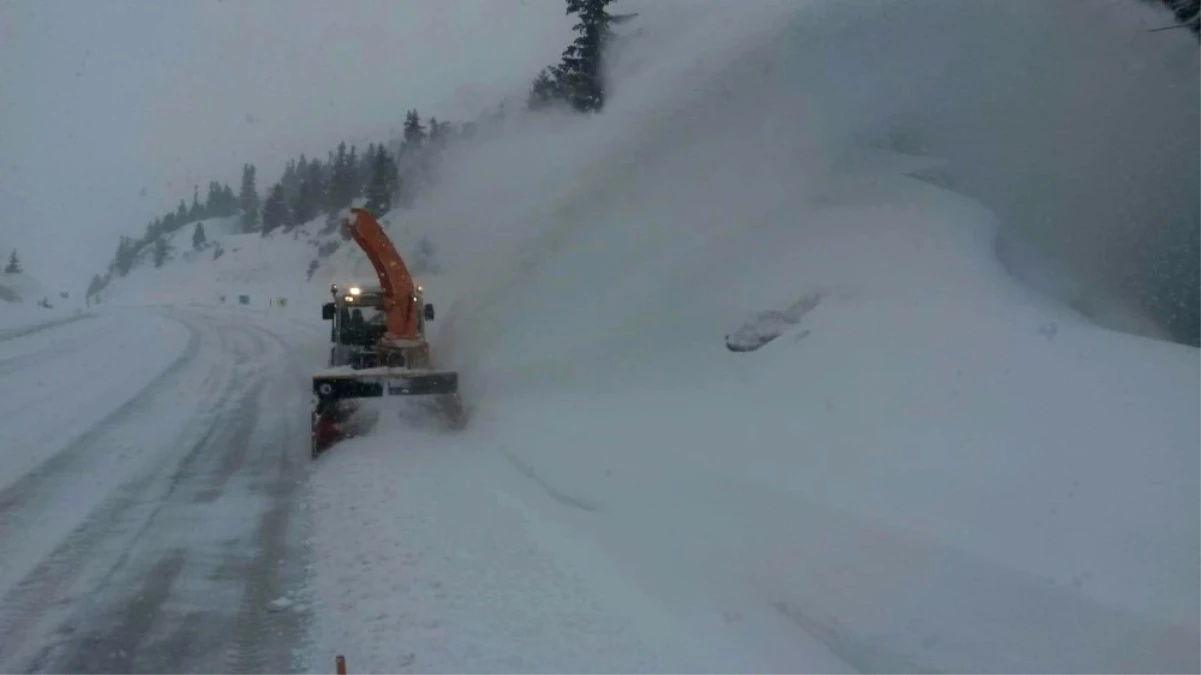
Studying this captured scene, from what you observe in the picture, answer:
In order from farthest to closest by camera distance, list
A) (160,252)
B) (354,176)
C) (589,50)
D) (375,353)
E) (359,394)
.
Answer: (160,252) < (354,176) < (589,50) < (375,353) < (359,394)

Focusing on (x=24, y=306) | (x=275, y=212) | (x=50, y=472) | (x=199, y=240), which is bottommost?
(x=24, y=306)

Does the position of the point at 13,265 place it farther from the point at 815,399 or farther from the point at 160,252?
the point at 815,399

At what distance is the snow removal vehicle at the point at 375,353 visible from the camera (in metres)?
12.7

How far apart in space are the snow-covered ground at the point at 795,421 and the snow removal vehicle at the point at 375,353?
556mm

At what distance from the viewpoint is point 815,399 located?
969cm

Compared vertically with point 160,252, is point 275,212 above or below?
above

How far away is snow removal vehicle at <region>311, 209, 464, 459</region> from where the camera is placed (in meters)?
12.7

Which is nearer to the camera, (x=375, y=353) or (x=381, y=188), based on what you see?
(x=375, y=353)

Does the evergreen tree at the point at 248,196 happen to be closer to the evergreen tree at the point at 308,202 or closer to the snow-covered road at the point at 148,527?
the evergreen tree at the point at 308,202

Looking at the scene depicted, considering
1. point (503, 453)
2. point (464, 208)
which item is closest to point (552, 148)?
point (464, 208)

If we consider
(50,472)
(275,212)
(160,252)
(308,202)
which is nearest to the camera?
(50,472)

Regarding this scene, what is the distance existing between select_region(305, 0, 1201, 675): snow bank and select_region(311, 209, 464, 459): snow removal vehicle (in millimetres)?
671

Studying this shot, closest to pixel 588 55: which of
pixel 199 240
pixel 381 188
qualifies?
pixel 381 188

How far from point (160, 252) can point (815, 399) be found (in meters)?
185
